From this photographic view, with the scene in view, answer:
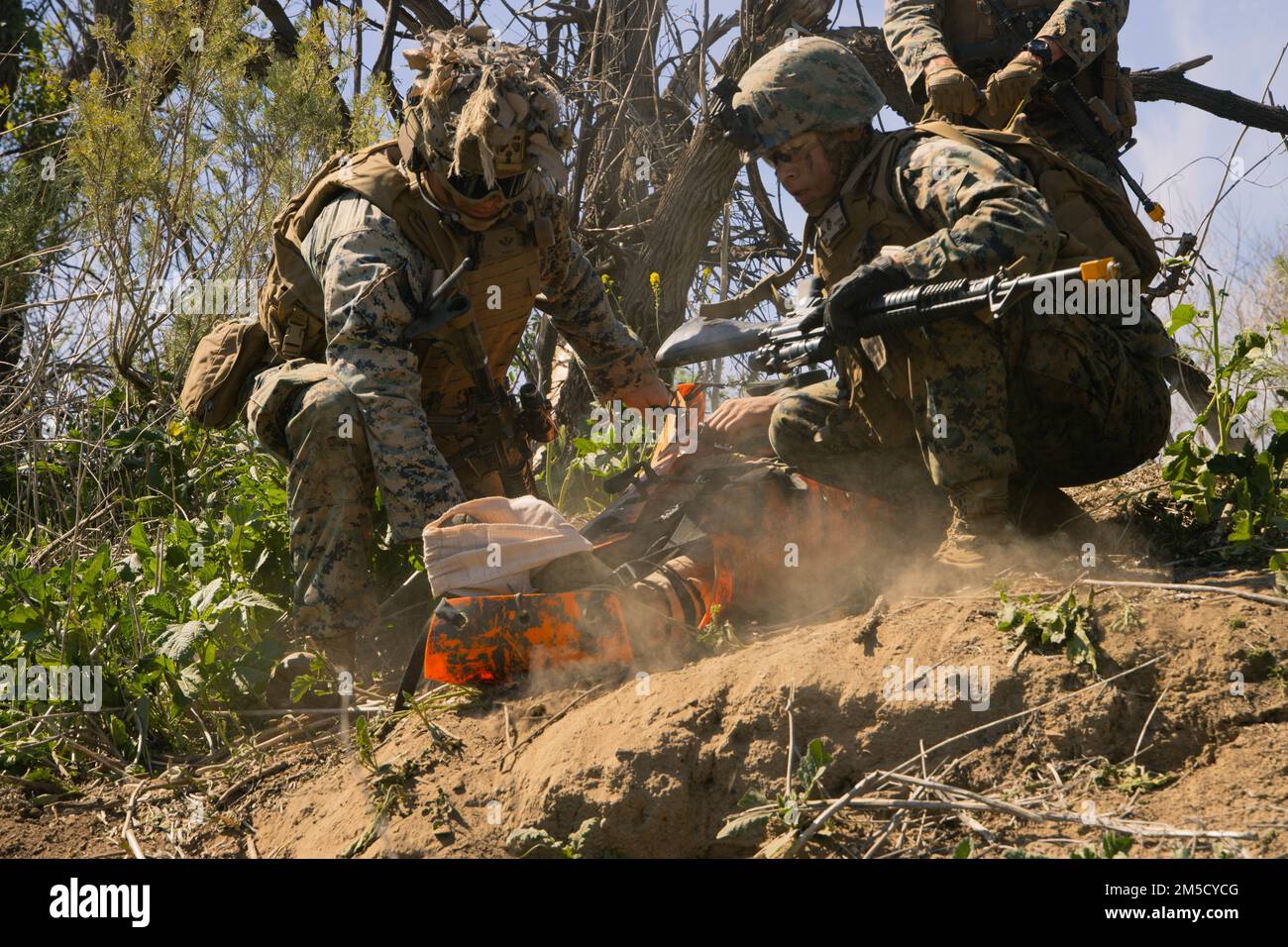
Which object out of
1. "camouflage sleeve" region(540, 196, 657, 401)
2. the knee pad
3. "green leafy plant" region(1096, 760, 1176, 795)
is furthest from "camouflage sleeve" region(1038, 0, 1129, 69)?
"green leafy plant" region(1096, 760, 1176, 795)

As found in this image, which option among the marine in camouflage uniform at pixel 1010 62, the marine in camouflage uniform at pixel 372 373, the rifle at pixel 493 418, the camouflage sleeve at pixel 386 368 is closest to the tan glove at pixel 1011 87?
the marine in camouflage uniform at pixel 1010 62

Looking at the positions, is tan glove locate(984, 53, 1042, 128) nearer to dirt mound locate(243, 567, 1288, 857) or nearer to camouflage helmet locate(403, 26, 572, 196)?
camouflage helmet locate(403, 26, 572, 196)

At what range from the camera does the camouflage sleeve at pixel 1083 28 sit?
4.60m

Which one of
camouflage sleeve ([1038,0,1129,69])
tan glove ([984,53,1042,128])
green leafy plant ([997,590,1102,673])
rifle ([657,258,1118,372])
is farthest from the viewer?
camouflage sleeve ([1038,0,1129,69])

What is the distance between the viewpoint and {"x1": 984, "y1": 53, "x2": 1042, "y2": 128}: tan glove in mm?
4461

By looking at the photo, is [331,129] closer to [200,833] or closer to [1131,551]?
[200,833]

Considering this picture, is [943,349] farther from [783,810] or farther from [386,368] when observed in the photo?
[386,368]

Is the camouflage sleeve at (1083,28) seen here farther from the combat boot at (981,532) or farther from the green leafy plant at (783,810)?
the green leafy plant at (783,810)

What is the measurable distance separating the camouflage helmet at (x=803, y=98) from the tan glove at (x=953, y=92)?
2.84 feet

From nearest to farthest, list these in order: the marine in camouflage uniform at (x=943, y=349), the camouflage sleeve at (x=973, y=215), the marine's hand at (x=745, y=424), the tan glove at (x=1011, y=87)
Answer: the camouflage sleeve at (x=973, y=215), the marine in camouflage uniform at (x=943, y=349), the marine's hand at (x=745, y=424), the tan glove at (x=1011, y=87)

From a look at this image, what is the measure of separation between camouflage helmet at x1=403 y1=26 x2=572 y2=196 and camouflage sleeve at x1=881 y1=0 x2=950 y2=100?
1516 mm

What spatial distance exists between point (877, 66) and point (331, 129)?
9.47 ft

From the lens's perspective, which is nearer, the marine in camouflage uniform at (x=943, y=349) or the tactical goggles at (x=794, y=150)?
the marine in camouflage uniform at (x=943, y=349)

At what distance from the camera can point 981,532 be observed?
338 centimetres
